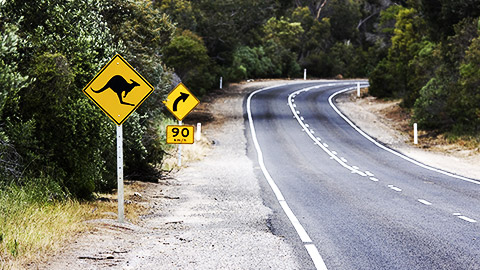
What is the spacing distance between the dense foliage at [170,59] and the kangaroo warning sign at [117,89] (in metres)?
1.09

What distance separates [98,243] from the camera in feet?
26.3

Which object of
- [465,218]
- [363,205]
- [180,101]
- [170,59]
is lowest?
[363,205]

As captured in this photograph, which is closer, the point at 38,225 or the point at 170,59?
the point at 38,225

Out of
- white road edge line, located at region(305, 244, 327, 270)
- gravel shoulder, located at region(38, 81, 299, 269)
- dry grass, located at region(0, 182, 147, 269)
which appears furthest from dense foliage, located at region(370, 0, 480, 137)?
white road edge line, located at region(305, 244, 327, 270)

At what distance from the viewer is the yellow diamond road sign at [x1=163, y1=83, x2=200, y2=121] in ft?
68.8

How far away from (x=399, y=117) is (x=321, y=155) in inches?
584

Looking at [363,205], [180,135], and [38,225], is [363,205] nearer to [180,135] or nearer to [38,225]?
[38,225]

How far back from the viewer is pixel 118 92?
9766 mm

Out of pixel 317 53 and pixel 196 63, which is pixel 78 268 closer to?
pixel 196 63

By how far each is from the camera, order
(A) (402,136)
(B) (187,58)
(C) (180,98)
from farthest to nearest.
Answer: (B) (187,58) < (A) (402,136) < (C) (180,98)

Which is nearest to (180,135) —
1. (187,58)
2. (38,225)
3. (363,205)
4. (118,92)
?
(363,205)

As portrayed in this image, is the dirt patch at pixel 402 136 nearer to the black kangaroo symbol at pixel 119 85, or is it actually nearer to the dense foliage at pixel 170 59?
the dense foliage at pixel 170 59

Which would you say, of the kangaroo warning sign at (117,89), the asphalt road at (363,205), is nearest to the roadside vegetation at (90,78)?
the kangaroo warning sign at (117,89)

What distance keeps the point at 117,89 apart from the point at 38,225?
2727mm
